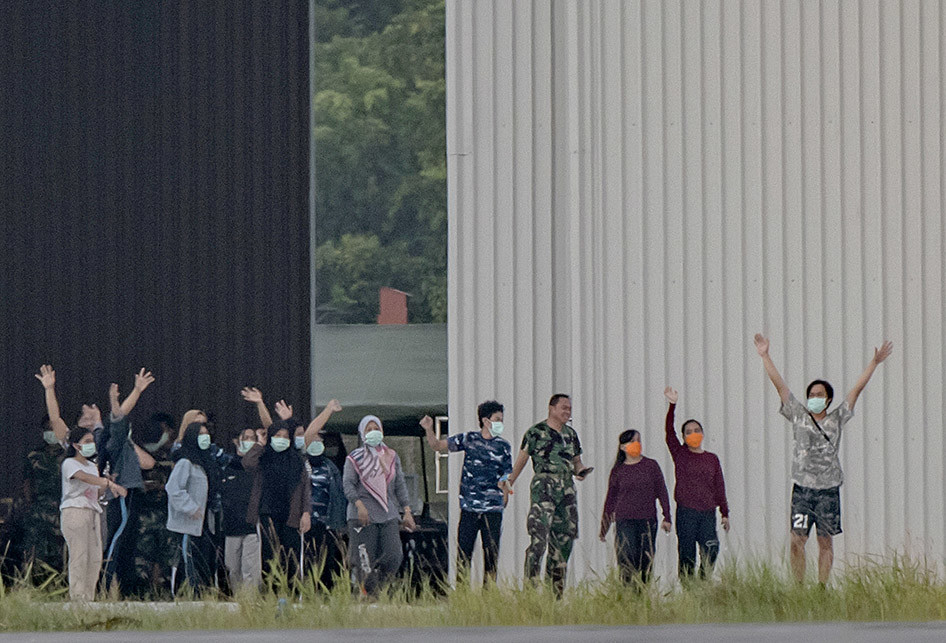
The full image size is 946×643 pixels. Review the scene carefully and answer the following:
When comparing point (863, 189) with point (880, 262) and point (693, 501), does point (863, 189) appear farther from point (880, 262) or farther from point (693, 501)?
point (693, 501)

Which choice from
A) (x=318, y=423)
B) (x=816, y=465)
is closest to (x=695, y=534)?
(x=816, y=465)

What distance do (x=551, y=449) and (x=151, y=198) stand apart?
6.05 m

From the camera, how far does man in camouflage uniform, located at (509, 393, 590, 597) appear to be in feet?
43.5

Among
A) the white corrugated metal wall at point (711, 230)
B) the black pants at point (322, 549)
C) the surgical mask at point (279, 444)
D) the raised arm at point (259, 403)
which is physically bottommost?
the black pants at point (322, 549)

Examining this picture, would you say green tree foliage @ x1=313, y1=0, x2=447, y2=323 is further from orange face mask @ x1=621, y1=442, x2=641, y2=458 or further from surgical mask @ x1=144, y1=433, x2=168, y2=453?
orange face mask @ x1=621, y1=442, x2=641, y2=458

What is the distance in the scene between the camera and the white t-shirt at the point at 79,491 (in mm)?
13703

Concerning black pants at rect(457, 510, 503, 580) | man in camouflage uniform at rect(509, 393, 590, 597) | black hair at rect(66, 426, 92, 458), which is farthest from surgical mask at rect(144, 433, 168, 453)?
man in camouflage uniform at rect(509, 393, 590, 597)

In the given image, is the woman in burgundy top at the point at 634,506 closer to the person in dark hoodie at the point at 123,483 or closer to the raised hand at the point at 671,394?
the raised hand at the point at 671,394

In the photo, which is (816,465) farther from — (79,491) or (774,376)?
(79,491)

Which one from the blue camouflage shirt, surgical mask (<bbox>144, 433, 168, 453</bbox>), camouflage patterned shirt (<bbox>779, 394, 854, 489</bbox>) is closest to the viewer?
camouflage patterned shirt (<bbox>779, 394, 854, 489</bbox>)

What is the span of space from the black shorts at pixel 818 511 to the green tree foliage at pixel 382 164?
5169 mm

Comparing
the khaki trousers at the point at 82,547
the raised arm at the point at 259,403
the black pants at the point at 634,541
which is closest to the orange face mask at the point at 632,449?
the black pants at the point at 634,541

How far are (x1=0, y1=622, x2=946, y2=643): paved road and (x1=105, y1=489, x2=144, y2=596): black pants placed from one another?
567cm

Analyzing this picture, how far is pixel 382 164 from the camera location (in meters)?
16.6
